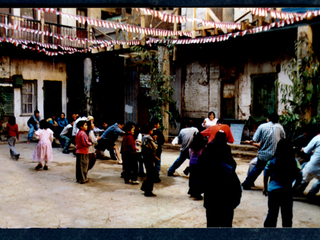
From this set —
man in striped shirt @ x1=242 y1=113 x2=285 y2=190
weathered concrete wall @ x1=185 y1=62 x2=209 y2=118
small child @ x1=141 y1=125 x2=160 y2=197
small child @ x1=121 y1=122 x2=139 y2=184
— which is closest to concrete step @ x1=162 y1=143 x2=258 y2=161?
weathered concrete wall @ x1=185 y1=62 x2=209 y2=118

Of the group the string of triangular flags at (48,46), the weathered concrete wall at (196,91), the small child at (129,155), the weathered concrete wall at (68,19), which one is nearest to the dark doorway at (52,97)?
the string of triangular flags at (48,46)

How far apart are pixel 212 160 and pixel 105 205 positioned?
2.99m

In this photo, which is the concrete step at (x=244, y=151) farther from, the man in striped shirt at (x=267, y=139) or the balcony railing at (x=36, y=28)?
the balcony railing at (x=36, y=28)

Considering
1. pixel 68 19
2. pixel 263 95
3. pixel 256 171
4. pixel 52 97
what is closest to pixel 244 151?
pixel 263 95

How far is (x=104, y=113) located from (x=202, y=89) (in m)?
6.34

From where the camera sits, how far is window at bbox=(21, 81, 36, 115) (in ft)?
55.9

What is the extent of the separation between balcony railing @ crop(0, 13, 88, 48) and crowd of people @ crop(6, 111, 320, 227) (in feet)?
17.1

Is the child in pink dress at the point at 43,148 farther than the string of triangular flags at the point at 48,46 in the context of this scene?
No

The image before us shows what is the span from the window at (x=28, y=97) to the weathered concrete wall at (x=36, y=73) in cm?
22

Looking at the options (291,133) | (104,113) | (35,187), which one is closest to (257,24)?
(291,133)

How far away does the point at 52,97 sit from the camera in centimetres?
1797

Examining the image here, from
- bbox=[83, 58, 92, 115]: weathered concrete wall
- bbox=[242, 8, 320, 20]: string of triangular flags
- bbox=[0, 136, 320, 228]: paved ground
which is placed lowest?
bbox=[0, 136, 320, 228]: paved ground

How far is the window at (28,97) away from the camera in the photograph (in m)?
17.0

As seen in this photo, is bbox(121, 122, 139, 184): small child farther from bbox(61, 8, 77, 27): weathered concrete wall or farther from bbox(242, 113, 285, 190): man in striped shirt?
bbox(61, 8, 77, 27): weathered concrete wall
